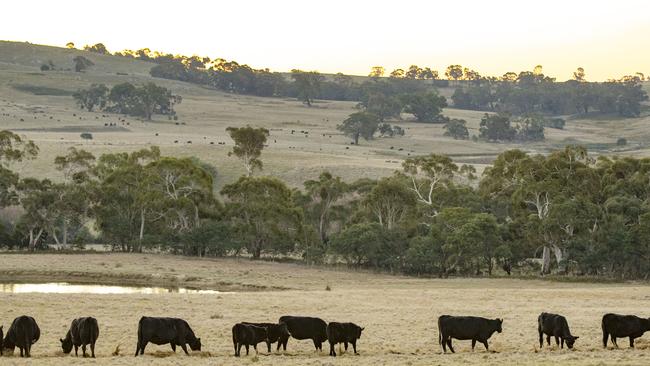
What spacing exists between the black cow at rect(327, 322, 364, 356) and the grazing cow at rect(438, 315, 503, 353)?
2469 mm

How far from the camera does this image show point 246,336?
27156 millimetres

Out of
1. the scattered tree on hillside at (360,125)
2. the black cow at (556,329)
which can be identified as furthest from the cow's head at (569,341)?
the scattered tree on hillside at (360,125)

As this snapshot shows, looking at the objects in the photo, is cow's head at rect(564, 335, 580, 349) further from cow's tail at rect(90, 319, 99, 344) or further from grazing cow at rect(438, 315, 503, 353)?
cow's tail at rect(90, 319, 99, 344)

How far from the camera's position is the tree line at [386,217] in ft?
240

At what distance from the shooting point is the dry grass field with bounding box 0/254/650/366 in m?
26.6

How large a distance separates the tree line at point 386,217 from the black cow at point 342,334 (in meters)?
44.4

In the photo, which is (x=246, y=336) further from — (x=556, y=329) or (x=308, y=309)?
(x=308, y=309)

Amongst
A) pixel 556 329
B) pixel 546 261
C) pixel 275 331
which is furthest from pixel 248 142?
pixel 556 329

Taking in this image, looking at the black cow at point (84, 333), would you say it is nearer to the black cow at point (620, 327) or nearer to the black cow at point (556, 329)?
the black cow at point (556, 329)

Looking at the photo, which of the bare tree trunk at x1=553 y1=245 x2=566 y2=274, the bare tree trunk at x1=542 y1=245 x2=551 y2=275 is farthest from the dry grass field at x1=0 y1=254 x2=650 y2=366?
the bare tree trunk at x1=542 y1=245 x2=551 y2=275

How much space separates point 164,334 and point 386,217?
59.4 m

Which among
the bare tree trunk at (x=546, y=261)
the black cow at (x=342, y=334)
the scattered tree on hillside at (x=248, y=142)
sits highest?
the scattered tree on hillside at (x=248, y=142)

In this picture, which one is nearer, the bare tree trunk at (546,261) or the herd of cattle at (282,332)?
the herd of cattle at (282,332)

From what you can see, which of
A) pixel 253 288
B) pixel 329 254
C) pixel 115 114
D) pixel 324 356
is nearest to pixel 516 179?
pixel 329 254
